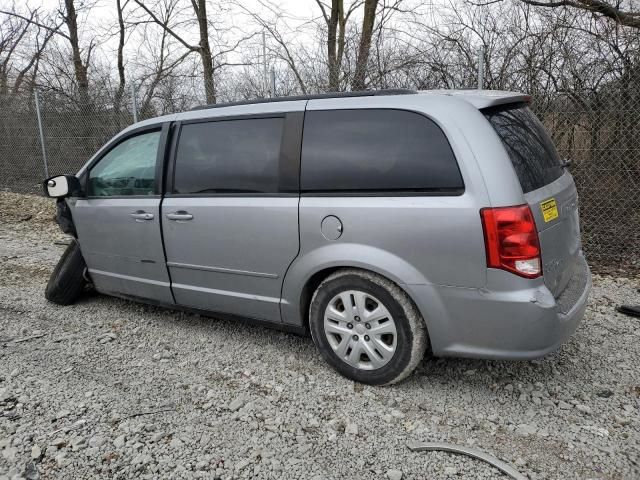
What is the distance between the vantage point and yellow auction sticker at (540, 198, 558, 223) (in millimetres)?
2541

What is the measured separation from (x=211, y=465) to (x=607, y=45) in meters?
5.85

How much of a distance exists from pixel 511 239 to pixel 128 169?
2801 mm

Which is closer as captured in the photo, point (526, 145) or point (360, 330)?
point (526, 145)

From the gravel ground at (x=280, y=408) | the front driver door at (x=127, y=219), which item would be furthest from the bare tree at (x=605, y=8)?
the front driver door at (x=127, y=219)

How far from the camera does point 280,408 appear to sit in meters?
2.75

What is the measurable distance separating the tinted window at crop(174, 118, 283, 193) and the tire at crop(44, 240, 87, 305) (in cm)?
146

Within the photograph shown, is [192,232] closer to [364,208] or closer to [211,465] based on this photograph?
[364,208]

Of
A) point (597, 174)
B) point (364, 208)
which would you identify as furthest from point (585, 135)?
point (364, 208)

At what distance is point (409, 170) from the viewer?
8.58ft

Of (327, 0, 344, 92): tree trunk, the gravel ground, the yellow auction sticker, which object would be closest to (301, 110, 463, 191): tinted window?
the yellow auction sticker

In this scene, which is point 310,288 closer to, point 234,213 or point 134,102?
point 234,213

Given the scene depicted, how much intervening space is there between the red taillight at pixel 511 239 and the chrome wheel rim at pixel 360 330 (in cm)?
68

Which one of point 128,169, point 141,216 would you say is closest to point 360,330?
point 141,216

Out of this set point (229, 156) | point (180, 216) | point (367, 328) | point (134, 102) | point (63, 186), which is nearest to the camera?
point (367, 328)
